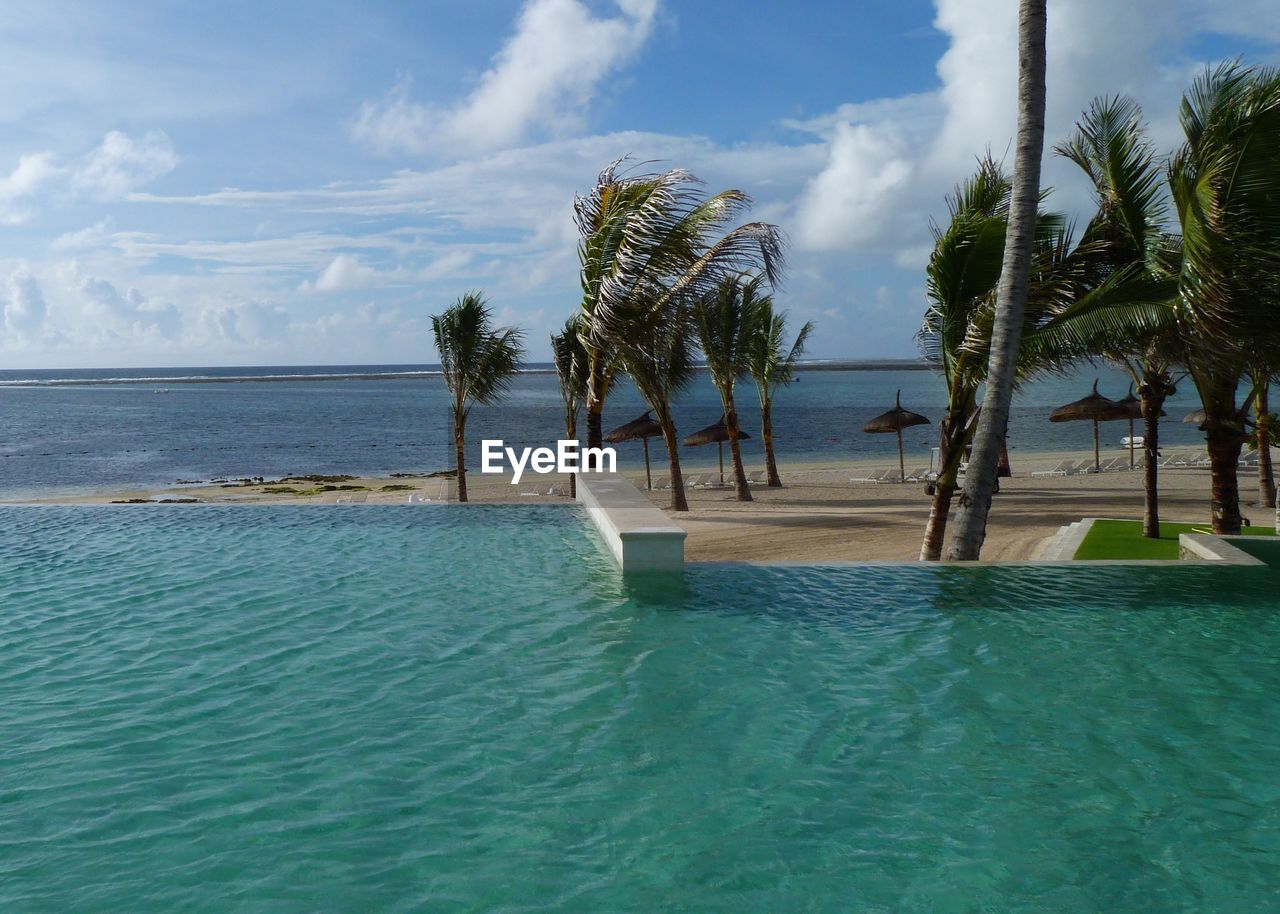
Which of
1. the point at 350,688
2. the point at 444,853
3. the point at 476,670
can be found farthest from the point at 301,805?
the point at 476,670

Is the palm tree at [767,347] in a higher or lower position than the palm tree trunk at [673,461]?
higher

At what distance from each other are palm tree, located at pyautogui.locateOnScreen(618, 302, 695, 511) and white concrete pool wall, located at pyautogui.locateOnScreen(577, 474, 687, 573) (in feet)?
10.1

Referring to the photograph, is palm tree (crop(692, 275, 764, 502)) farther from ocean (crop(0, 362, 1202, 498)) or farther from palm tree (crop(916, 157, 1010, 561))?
palm tree (crop(916, 157, 1010, 561))

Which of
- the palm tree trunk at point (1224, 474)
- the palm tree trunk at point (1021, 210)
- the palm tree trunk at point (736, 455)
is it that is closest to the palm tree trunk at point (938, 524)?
the palm tree trunk at point (1021, 210)

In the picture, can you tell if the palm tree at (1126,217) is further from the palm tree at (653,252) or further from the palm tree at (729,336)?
the palm tree at (729,336)

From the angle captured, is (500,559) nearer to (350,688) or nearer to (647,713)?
(350,688)

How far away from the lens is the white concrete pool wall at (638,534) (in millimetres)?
9969

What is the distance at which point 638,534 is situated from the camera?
32.7 feet

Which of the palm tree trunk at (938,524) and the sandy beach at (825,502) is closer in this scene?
the palm tree trunk at (938,524)

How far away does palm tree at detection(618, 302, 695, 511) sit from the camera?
15477 millimetres

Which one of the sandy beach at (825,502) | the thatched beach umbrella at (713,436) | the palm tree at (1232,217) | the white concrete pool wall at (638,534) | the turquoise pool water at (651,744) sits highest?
the palm tree at (1232,217)

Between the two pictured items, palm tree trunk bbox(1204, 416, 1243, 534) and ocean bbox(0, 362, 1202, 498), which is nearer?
palm tree trunk bbox(1204, 416, 1243, 534)

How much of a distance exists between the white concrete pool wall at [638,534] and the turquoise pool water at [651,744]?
0.33 m

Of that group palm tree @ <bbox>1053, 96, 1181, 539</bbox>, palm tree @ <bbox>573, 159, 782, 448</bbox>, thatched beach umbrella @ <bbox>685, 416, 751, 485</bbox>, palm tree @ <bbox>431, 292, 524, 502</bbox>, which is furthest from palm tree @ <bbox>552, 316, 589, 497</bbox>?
palm tree @ <bbox>1053, 96, 1181, 539</bbox>
